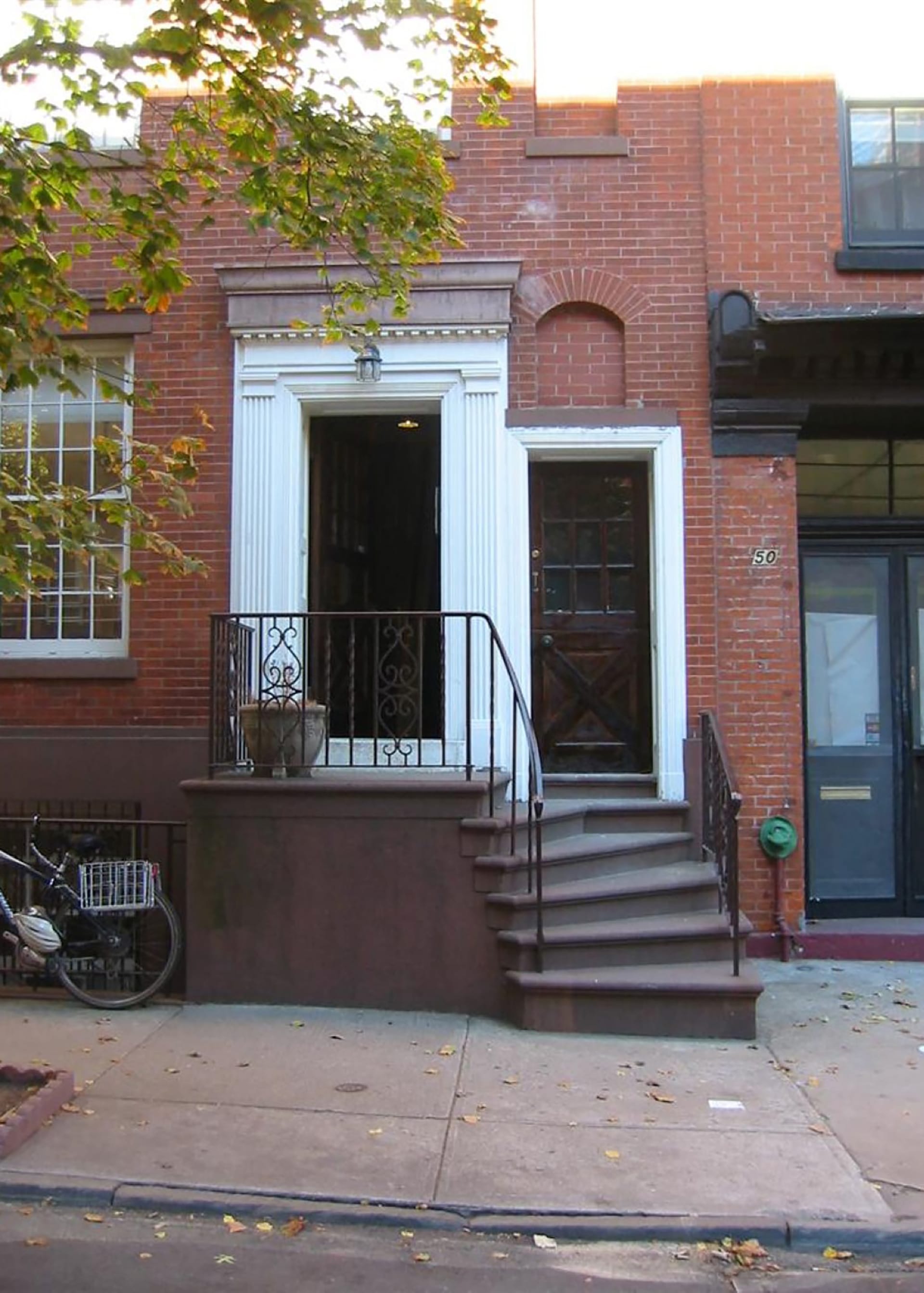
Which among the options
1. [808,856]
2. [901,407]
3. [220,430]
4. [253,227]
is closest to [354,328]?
[253,227]

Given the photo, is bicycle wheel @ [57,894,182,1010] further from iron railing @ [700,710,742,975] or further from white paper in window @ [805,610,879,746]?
white paper in window @ [805,610,879,746]

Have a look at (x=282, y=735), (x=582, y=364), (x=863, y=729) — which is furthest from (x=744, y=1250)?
(x=582, y=364)

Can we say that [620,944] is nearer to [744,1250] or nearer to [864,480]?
[744,1250]

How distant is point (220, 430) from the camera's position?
26.6 ft

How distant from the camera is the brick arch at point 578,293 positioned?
8.04 metres

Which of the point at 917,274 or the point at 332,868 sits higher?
the point at 917,274

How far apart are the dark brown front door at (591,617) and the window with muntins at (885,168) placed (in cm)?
242

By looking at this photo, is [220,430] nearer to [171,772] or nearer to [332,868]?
[171,772]

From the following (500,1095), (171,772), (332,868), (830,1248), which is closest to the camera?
(830,1248)

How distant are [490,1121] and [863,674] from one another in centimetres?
471

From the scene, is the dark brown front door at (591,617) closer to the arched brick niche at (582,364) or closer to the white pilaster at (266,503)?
the arched brick niche at (582,364)

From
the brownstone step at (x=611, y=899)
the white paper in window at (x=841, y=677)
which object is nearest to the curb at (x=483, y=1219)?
the brownstone step at (x=611, y=899)

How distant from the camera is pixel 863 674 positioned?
830cm

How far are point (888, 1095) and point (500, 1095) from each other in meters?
1.79
